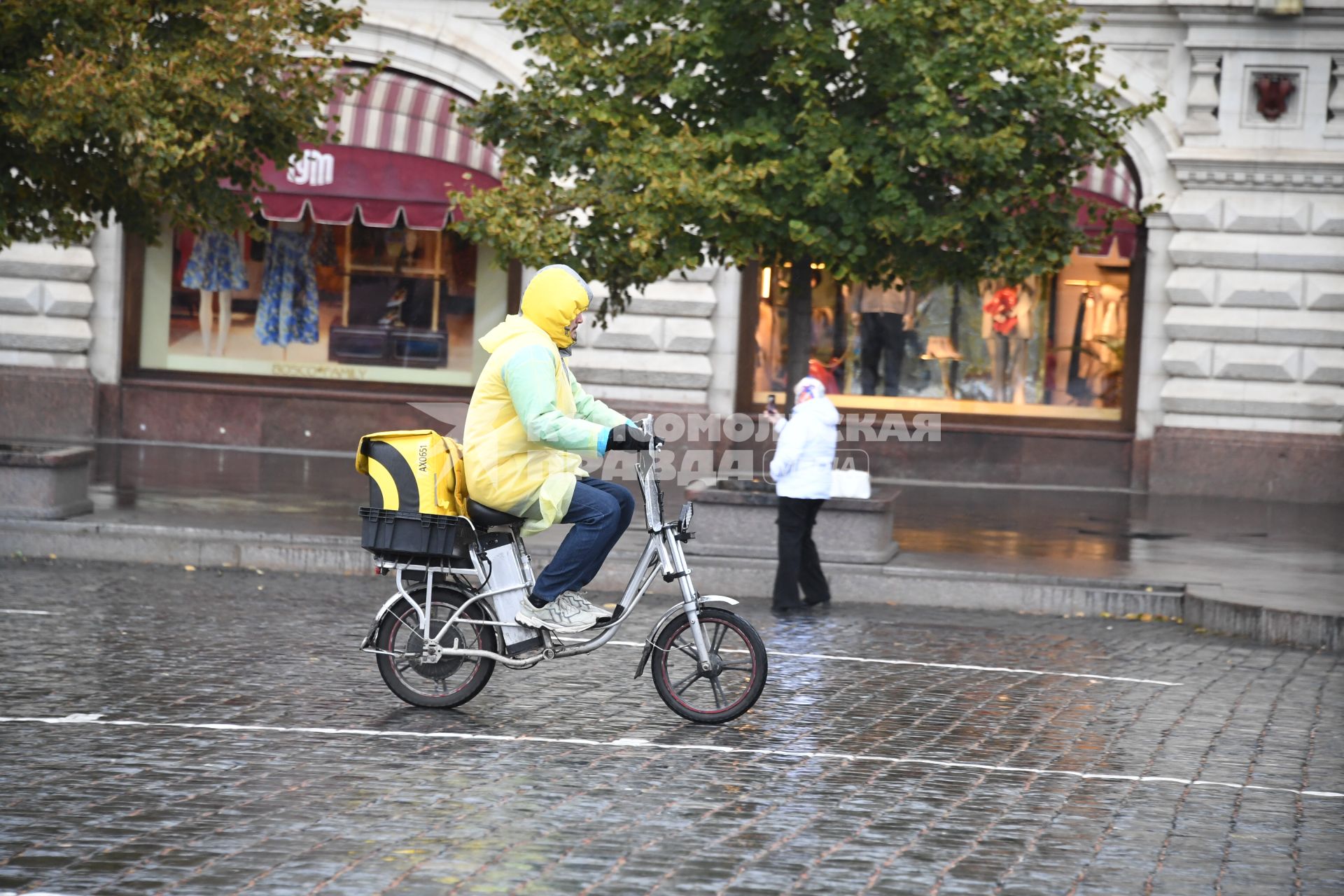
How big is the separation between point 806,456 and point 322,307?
11322 mm

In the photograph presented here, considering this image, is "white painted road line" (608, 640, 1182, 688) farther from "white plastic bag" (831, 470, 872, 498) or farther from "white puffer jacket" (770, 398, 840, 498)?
"white plastic bag" (831, 470, 872, 498)

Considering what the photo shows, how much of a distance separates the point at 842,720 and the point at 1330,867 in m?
2.46

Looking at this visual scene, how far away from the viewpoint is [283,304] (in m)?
21.5

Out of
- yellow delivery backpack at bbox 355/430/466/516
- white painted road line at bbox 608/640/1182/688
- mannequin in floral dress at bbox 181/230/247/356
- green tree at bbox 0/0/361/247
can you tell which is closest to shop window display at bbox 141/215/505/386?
mannequin in floral dress at bbox 181/230/247/356

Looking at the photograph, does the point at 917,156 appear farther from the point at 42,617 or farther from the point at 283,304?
the point at 283,304

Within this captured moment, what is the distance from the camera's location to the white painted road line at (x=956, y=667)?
364 inches

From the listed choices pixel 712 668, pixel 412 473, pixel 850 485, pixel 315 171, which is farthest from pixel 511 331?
pixel 315 171

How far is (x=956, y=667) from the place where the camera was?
372 inches

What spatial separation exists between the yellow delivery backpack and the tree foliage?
223 inches

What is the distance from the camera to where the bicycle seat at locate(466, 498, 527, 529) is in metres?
7.32

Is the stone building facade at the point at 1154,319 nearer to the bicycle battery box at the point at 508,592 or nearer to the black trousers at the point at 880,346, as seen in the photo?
the black trousers at the point at 880,346

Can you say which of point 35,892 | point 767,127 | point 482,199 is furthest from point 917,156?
Result: point 35,892

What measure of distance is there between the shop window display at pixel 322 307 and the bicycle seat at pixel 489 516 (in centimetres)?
1424

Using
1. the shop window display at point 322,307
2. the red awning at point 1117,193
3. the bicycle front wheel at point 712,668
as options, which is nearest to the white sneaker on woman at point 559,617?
the bicycle front wheel at point 712,668
